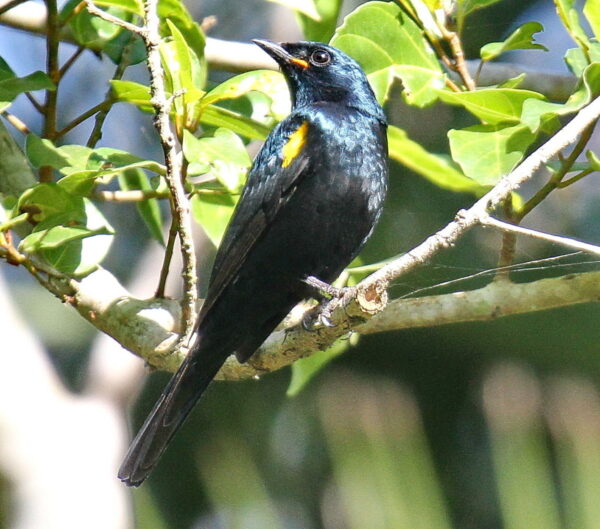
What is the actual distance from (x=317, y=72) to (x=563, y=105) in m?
1.35

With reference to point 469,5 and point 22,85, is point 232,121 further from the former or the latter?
point 469,5

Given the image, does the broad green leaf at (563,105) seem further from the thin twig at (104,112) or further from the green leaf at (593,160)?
the thin twig at (104,112)

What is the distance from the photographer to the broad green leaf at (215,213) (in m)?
2.95

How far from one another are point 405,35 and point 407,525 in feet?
5.00

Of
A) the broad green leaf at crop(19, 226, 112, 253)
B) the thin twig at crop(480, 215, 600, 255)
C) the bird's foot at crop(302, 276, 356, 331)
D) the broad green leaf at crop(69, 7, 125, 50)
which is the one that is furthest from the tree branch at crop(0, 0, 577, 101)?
the thin twig at crop(480, 215, 600, 255)

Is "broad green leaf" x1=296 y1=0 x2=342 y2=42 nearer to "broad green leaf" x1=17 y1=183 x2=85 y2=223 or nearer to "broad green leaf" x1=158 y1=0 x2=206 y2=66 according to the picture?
"broad green leaf" x1=158 y1=0 x2=206 y2=66

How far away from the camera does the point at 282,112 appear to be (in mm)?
2918

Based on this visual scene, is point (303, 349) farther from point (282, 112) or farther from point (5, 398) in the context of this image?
point (5, 398)

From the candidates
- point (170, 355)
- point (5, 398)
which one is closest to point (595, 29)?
point (170, 355)

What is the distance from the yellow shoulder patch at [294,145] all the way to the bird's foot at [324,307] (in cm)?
42

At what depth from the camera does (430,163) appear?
285cm

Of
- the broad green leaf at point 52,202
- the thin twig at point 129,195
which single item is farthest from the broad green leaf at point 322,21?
the broad green leaf at point 52,202

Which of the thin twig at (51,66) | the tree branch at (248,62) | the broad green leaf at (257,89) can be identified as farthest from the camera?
the tree branch at (248,62)

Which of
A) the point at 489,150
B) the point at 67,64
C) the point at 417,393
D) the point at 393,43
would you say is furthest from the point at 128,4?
the point at 417,393
